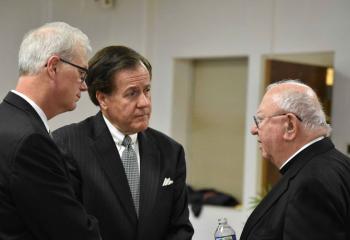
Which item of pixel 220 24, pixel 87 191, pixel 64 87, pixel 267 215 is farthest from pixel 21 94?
pixel 220 24

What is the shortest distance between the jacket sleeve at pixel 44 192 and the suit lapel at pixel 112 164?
463 millimetres

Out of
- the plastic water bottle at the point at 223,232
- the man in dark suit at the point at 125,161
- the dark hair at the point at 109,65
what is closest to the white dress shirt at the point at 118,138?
the man in dark suit at the point at 125,161

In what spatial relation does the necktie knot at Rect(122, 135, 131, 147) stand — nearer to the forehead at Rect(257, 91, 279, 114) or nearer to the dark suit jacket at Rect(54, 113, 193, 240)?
the dark suit jacket at Rect(54, 113, 193, 240)

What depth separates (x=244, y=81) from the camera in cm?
517

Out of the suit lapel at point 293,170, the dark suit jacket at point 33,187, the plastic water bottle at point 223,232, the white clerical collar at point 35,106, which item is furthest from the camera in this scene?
the plastic water bottle at point 223,232

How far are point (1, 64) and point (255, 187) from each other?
91.1 inches

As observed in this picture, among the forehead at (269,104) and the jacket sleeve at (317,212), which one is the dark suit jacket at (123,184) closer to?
the forehead at (269,104)

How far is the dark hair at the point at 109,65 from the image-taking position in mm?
2148

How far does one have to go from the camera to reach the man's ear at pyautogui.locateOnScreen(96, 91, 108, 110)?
7.16ft

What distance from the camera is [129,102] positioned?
2.14 meters

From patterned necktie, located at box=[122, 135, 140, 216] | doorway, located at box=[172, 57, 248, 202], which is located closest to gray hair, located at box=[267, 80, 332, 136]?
patterned necktie, located at box=[122, 135, 140, 216]

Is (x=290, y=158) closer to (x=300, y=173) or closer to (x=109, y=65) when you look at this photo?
(x=300, y=173)

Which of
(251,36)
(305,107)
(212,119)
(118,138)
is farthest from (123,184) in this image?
(212,119)

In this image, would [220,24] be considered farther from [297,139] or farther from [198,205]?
[297,139]
